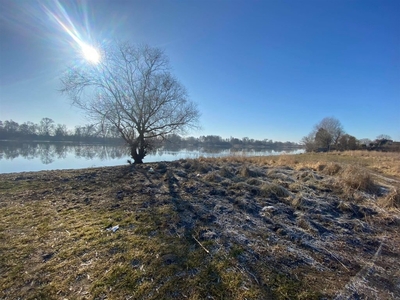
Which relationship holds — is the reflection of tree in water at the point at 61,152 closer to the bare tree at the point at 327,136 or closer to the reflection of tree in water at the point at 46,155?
the reflection of tree in water at the point at 46,155

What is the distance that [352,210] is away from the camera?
409 cm

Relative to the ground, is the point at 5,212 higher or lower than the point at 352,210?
higher

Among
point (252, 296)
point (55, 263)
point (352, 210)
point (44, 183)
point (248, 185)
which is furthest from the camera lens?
point (44, 183)

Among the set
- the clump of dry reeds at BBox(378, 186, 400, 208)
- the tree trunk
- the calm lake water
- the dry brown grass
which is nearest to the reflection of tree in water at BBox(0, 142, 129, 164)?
the calm lake water

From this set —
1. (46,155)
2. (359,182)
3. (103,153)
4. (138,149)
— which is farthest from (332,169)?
(46,155)

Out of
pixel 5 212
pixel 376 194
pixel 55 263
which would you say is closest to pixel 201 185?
pixel 55 263

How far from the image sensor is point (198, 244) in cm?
258

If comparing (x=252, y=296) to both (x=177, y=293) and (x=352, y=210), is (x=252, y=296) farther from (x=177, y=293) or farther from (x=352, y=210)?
(x=352, y=210)

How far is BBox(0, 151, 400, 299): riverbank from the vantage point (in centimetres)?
185

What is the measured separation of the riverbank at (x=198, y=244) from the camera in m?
1.85

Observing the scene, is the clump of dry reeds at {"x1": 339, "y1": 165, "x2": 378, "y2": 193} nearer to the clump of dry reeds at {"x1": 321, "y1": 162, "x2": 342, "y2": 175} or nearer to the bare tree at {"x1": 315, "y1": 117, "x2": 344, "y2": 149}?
A: the clump of dry reeds at {"x1": 321, "y1": 162, "x2": 342, "y2": 175}

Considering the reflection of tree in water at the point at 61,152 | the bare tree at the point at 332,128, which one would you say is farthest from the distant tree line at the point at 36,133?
the bare tree at the point at 332,128

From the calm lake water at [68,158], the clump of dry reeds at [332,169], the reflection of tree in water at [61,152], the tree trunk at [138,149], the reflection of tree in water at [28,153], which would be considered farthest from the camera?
the reflection of tree in water at [61,152]

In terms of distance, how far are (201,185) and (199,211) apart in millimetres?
1996
